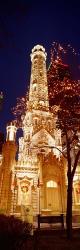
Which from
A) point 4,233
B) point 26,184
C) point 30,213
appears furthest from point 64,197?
point 4,233

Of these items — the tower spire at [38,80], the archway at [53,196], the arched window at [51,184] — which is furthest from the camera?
the tower spire at [38,80]

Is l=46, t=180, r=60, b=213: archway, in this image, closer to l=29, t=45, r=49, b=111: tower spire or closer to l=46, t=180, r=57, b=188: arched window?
l=46, t=180, r=57, b=188: arched window

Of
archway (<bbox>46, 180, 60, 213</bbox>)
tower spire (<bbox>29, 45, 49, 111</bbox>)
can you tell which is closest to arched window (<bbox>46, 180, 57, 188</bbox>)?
archway (<bbox>46, 180, 60, 213</bbox>)

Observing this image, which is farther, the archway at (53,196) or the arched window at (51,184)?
the arched window at (51,184)

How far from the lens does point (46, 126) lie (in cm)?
4409

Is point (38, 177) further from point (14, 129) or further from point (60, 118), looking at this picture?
point (60, 118)

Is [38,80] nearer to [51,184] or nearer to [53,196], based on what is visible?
[51,184]

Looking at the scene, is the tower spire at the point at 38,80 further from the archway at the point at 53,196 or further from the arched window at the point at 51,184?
the archway at the point at 53,196

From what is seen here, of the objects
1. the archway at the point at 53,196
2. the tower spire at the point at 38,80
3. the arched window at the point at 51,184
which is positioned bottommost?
the archway at the point at 53,196

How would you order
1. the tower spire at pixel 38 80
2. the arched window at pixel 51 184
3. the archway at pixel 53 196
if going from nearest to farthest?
the archway at pixel 53 196, the arched window at pixel 51 184, the tower spire at pixel 38 80

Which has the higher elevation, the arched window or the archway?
the arched window

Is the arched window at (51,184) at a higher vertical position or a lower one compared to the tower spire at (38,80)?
lower

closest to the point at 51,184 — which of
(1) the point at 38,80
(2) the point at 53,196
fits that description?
(2) the point at 53,196

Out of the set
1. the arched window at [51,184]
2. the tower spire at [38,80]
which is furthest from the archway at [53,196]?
the tower spire at [38,80]
